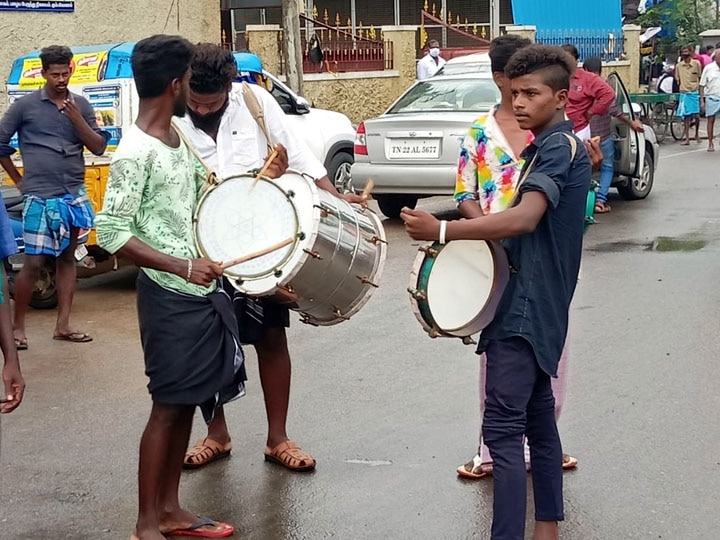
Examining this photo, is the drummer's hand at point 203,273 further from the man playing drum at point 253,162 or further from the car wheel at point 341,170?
the car wheel at point 341,170

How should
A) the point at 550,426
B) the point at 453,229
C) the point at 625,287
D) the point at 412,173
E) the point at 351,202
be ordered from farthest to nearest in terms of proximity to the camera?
the point at 412,173
the point at 625,287
the point at 351,202
the point at 550,426
the point at 453,229

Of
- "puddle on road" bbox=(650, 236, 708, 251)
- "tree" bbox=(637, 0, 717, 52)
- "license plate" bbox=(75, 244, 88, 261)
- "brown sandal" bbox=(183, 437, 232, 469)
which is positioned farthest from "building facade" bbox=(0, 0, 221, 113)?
"tree" bbox=(637, 0, 717, 52)

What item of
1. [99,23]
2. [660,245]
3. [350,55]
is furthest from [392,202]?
[350,55]

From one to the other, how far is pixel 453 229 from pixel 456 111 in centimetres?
863

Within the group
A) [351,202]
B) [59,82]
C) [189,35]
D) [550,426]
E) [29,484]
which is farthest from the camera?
[189,35]

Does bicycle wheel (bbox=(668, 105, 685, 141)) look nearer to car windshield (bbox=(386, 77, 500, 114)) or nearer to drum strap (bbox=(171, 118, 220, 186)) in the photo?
car windshield (bbox=(386, 77, 500, 114))

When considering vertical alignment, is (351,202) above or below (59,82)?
below

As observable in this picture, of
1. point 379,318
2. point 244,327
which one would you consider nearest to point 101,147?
point 379,318

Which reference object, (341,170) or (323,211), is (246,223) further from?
(341,170)

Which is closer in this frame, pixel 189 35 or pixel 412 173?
pixel 412 173

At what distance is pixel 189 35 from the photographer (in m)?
18.5

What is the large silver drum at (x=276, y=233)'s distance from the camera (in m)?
4.18

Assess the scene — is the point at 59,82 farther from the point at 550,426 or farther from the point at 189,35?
the point at 189,35

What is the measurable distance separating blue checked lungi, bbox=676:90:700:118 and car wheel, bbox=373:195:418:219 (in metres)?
11.0
